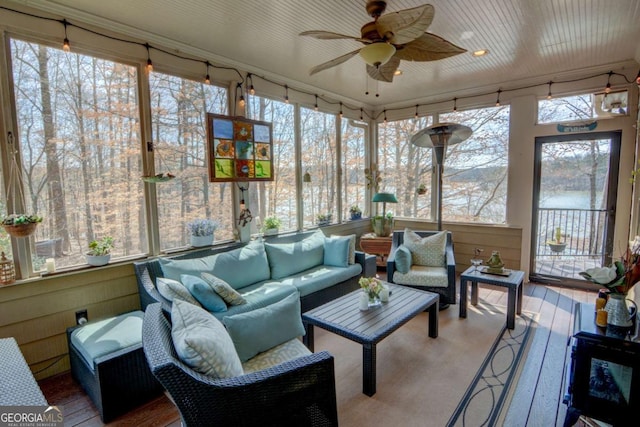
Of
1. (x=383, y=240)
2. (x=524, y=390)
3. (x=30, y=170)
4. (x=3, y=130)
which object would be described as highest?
(x=3, y=130)

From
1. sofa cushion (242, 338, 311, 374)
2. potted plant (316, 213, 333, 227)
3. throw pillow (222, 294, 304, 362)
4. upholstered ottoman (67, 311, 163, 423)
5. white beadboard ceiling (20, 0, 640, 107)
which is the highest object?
white beadboard ceiling (20, 0, 640, 107)

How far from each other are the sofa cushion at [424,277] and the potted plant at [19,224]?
11.0 feet

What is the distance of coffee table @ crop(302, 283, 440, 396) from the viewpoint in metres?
2.30

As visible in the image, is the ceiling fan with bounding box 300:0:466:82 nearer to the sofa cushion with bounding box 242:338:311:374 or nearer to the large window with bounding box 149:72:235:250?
the large window with bounding box 149:72:235:250

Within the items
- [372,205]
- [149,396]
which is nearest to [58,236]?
[149,396]

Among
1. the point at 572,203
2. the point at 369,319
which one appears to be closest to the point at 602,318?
Result: the point at 369,319

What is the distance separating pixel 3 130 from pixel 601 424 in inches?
174

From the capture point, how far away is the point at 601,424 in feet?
6.25

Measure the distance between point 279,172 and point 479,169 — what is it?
10.2ft

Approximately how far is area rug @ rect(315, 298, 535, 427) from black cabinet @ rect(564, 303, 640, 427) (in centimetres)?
48

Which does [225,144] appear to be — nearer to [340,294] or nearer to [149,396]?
[340,294]

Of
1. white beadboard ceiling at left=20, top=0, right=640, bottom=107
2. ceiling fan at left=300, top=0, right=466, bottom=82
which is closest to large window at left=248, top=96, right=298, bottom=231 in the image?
white beadboard ceiling at left=20, top=0, right=640, bottom=107

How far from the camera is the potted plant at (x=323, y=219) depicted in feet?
16.5

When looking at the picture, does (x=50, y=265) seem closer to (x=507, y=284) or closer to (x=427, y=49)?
(x=427, y=49)
